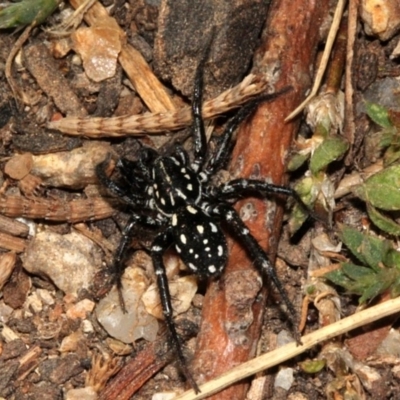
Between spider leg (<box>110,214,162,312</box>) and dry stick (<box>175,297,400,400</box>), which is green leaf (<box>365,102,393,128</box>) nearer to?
dry stick (<box>175,297,400,400</box>)

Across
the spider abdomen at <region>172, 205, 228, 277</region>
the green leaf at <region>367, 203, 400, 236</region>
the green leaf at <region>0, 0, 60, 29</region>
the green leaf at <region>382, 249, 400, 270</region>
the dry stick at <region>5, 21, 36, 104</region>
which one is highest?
the green leaf at <region>0, 0, 60, 29</region>

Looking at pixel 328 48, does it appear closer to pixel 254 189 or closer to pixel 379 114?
pixel 379 114

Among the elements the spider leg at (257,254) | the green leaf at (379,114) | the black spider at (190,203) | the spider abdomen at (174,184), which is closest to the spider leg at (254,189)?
the black spider at (190,203)

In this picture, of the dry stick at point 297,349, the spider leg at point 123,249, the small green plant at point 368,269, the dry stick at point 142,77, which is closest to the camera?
the dry stick at point 297,349

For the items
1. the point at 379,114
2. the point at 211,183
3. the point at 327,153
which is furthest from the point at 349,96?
the point at 211,183

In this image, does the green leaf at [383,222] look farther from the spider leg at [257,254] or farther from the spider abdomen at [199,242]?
the spider abdomen at [199,242]

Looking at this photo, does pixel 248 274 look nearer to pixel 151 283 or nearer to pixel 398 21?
pixel 151 283

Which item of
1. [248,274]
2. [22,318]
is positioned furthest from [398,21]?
[22,318]

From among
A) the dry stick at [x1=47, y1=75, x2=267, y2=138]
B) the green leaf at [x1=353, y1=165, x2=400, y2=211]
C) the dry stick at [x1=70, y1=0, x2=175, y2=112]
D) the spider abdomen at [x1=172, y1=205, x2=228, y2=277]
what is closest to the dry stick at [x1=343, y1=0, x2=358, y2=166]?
the green leaf at [x1=353, y1=165, x2=400, y2=211]
